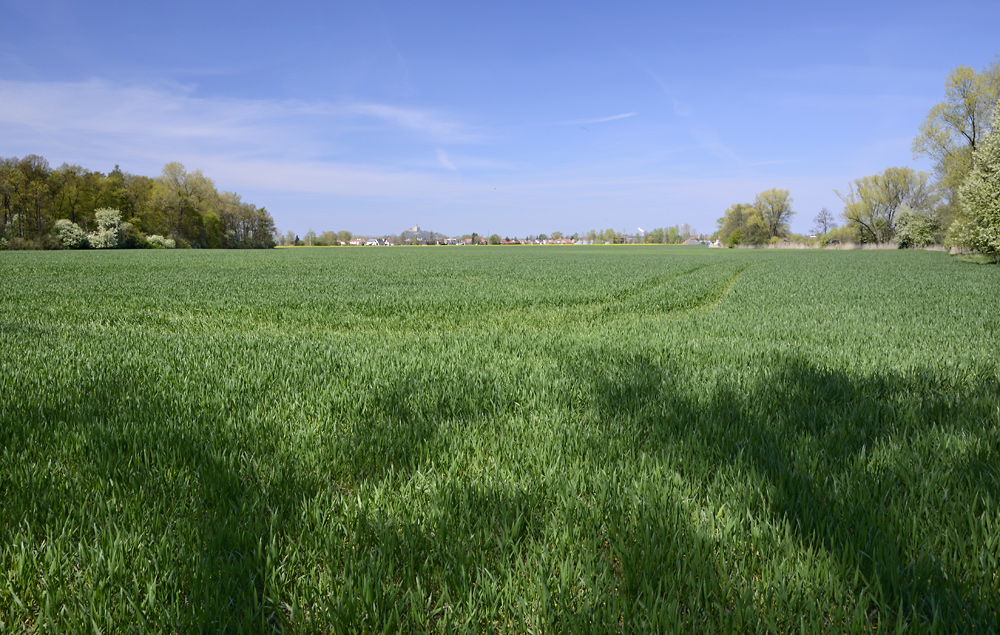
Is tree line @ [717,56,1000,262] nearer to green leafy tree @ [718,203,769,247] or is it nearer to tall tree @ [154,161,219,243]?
green leafy tree @ [718,203,769,247]

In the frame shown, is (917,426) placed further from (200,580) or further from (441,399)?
(200,580)

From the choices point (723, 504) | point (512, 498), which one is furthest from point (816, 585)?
point (512, 498)

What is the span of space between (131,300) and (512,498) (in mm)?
14782

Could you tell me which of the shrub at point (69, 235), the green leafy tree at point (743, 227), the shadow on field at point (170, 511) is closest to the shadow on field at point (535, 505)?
the shadow on field at point (170, 511)

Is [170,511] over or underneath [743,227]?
underneath

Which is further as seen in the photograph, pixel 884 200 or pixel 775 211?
pixel 775 211

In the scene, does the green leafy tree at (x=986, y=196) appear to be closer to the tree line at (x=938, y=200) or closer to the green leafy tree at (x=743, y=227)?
the tree line at (x=938, y=200)

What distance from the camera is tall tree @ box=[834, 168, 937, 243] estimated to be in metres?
89.7

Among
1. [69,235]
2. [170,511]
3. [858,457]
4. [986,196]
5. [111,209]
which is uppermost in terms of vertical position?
[111,209]

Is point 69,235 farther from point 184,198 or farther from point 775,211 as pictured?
point 775,211

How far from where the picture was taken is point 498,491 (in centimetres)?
270

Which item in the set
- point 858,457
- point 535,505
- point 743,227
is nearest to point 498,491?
point 535,505

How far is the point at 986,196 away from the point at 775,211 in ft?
358

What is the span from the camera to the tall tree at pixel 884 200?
89688mm
